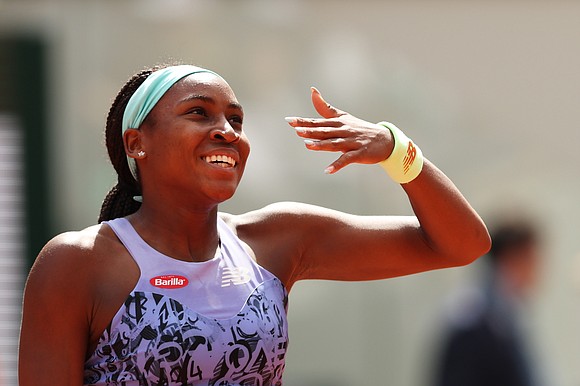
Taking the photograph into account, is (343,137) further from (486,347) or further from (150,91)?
(486,347)

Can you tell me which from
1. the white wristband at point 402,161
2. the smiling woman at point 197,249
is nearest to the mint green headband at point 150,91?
the smiling woman at point 197,249

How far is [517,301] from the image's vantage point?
5996 millimetres

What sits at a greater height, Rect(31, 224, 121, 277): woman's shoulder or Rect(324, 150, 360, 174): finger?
Rect(324, 150, 360, 174): finger

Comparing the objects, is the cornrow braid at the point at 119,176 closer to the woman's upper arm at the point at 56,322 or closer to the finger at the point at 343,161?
the woman's upper arm at the point at 56,322

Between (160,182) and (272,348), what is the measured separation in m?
0.53

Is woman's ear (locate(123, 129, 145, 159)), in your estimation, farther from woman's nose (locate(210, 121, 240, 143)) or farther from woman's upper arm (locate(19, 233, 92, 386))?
woman's upper arm (locate(19, 233, 92, 386))

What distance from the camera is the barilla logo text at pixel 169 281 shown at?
3102 mm

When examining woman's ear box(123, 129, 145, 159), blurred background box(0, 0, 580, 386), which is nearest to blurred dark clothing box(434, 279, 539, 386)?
blurred background box(0, 0, 580, 386)

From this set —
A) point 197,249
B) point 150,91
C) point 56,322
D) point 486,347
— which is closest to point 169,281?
point 197,249

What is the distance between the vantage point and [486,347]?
5.66 m

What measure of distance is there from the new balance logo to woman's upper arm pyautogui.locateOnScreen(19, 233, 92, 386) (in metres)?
0.37

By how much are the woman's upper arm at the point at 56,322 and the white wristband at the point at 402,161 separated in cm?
91

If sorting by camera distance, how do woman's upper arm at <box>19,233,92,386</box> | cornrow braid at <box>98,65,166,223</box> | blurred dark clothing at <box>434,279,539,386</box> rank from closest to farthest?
1. woman's upper arm at <box>19,233,92,386</box>
2. cornrow braid at <box>98,65,166,223</box>
3. blurred dark clothing at <box>434,279,539,386</box>

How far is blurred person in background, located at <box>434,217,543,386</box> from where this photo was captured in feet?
18.5
